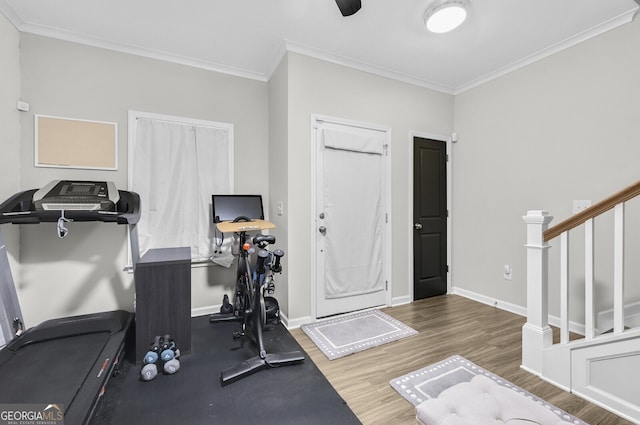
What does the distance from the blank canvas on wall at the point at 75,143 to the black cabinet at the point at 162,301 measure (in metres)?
1.18

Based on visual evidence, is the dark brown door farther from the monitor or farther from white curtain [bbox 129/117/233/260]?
white curtain [bbox 129/117/233/260]

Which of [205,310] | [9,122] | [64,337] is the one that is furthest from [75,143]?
[205,310]

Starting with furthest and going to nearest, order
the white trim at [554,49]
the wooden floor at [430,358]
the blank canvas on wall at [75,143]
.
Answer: the blank canvas on wall at [75,143], the white trim at [554,49], the wooden floor at [430,358]

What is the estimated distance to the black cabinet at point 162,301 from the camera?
7.13 feet

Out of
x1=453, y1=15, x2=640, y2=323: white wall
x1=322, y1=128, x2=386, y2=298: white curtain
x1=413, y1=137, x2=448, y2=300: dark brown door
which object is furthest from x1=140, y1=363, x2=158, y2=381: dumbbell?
x1=453, y1=15, x2=640, y2=323: white wall

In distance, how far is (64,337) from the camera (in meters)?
2.14

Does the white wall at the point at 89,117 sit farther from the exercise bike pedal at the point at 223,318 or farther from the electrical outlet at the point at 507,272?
the electrical outlet at the point at 507,272

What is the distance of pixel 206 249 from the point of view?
122 inches

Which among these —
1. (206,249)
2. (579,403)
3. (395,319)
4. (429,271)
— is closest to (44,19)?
(206,249)

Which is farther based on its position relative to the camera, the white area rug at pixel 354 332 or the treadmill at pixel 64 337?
the white area rug at pixel 354 332

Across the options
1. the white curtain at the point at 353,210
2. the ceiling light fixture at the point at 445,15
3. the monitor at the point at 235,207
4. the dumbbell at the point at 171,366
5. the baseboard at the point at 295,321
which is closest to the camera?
the dumbbell at the point at 171,366

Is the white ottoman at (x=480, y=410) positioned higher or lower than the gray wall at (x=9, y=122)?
lower

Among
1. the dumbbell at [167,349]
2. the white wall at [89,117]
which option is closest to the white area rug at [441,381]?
the dumbbell at [167,349]

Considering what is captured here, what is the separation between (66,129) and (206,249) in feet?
5.57
